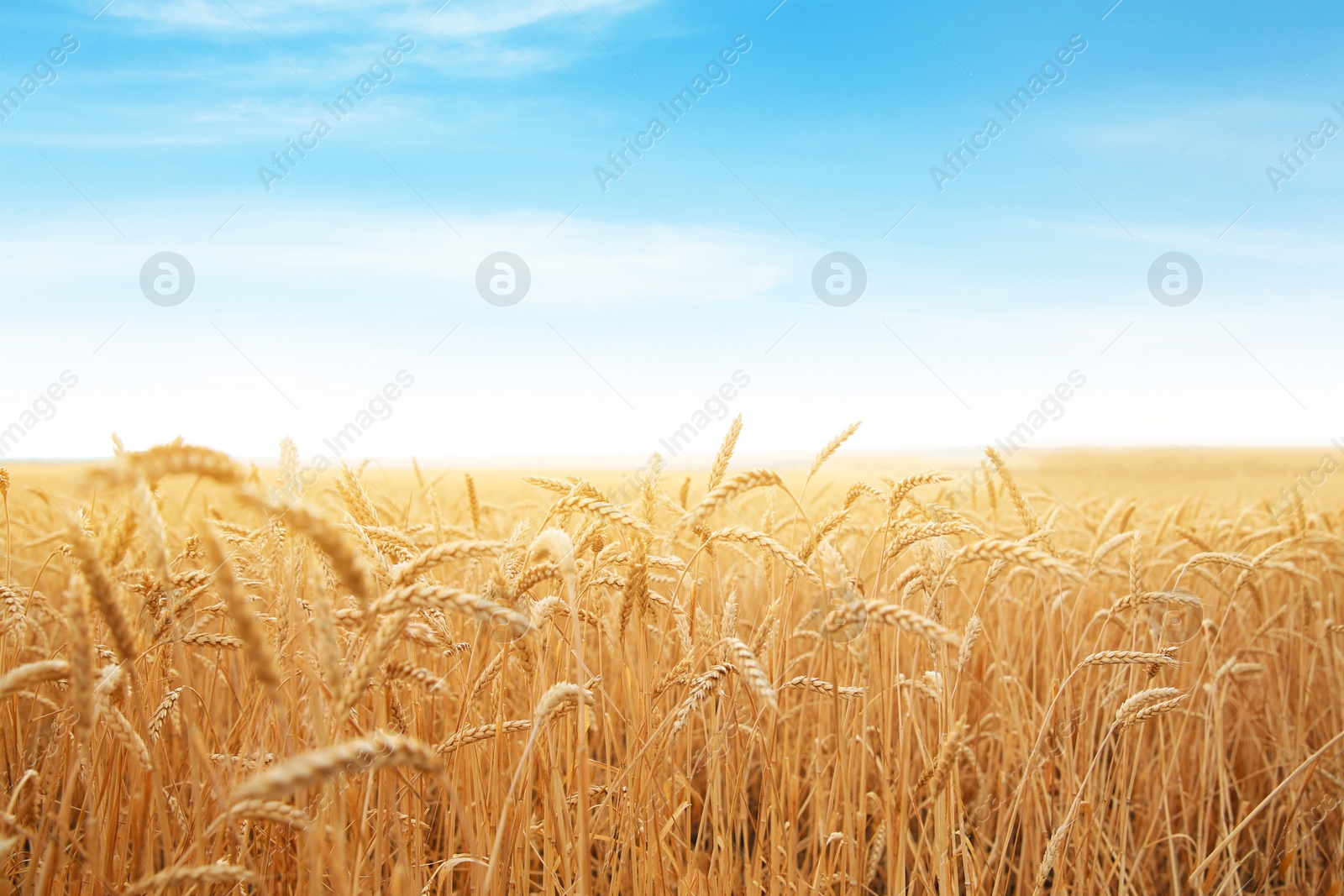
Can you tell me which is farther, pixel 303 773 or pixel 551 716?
pixel 551 716

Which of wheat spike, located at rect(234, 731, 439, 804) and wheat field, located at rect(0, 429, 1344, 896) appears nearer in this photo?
wheat spike, located at rect(234, 731, 439, 804)

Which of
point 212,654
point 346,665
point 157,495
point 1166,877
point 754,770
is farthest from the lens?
point 754,770

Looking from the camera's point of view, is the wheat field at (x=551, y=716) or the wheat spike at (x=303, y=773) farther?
the wheat field at (x=551, y=716)

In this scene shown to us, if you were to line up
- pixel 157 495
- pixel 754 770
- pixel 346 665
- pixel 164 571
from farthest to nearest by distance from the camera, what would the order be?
pixel 754 770 → pixel 157 495 → pixel 346 665 → pixel 164 571

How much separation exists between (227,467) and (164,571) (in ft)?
0.88

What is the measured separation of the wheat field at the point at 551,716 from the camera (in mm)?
1190

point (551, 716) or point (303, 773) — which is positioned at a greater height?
point (303, 773)

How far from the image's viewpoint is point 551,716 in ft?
5.74

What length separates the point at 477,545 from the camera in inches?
48.5

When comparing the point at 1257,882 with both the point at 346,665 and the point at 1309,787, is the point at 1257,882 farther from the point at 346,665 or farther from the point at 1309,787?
the point at 346,665

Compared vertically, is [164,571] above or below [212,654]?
above

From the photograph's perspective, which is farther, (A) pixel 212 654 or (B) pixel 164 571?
(A) pixel 212 654

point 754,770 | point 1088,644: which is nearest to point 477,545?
point 754,770

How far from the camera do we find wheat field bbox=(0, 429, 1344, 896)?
119 cm
